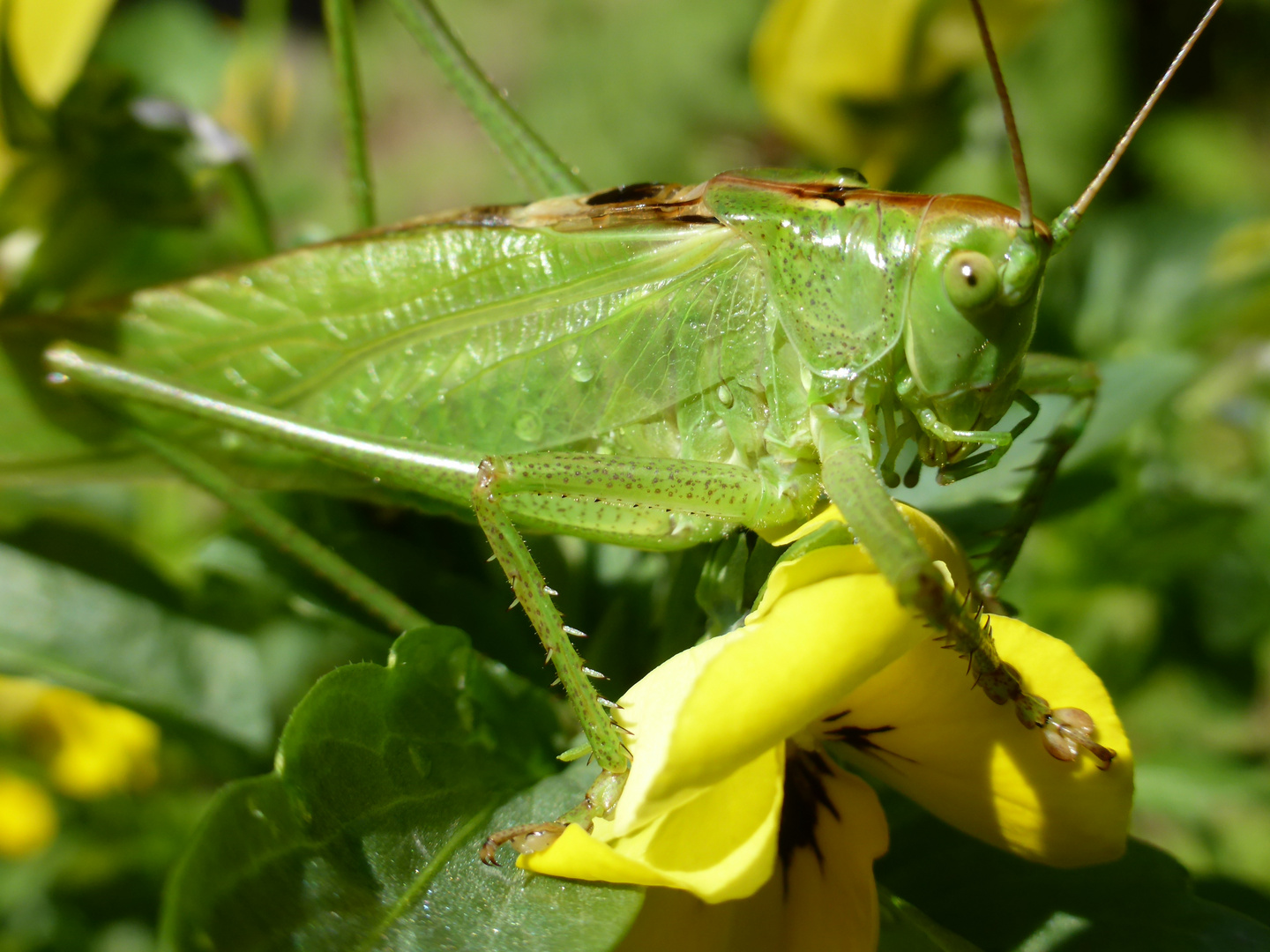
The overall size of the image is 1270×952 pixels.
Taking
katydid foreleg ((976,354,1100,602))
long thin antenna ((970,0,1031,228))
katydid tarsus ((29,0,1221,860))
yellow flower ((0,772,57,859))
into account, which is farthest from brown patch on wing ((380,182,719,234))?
yellow flower ((0,772,57,859))

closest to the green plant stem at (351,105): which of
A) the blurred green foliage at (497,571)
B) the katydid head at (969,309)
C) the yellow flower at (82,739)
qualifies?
the blurred green foliage at (497,571)

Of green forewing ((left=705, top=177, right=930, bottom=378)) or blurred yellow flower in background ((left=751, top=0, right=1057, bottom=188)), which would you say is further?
blurred yellow flower in background ((left=751, top=0, right=1057, bottom=188))

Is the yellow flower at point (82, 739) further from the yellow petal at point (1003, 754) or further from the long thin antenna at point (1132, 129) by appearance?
the long thin antenna at point (1132, 129)

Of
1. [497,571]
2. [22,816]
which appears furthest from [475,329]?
[22,816]

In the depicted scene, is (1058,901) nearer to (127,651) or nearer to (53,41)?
(127,651)

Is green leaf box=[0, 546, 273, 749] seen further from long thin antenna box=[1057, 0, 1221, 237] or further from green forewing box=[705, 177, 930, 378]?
long thin antenna box=[1057, 0, 1221, 237]

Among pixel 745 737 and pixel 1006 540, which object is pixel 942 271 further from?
pixel 745 737
